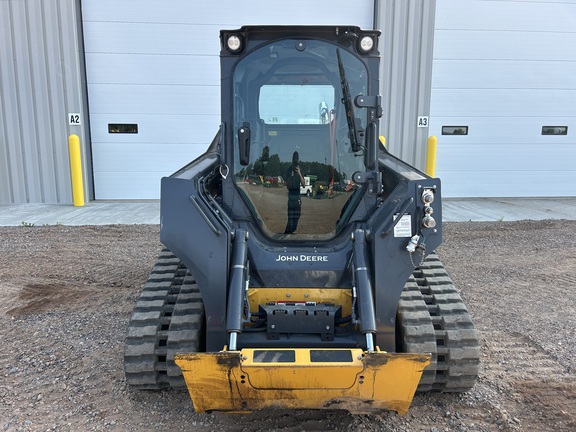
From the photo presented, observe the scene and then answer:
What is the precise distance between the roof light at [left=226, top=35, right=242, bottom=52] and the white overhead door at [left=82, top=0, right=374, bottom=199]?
24.7ft

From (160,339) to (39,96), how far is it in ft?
29.4

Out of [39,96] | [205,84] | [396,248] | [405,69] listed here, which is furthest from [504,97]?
[39,96]

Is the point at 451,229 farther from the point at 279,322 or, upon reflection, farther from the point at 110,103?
the point at 110,103

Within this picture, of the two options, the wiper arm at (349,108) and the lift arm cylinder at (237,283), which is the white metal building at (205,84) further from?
the lift arm cylinder at (237,283)

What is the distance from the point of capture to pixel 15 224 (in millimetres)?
8602

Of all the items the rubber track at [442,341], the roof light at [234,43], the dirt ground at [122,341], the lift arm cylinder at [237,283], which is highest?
the roof light at [234,43]

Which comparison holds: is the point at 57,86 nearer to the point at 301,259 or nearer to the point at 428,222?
the point at 301,259

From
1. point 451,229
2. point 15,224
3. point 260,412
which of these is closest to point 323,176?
point 260,412

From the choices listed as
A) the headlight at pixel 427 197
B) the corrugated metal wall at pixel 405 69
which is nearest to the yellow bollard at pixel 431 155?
the corrugated metal wall at pixel 405 69

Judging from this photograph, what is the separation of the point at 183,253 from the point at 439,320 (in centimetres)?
180

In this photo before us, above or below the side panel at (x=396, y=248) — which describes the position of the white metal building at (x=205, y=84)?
above

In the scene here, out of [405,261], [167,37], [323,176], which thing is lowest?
[405,261]

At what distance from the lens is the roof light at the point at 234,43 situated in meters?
3.30

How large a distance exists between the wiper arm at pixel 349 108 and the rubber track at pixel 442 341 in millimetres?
1184
